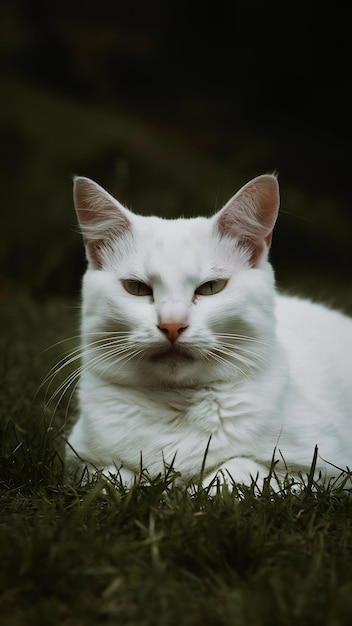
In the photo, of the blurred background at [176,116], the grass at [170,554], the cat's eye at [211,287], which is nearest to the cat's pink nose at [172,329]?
the cat's eye at [211,287]

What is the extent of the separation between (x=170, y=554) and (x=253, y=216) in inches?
43.7

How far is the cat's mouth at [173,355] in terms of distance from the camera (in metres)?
2.09

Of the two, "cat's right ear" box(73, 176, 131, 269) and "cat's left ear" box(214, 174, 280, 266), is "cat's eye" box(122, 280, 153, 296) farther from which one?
"cat's left ear" box(214, 174, 280, 266)

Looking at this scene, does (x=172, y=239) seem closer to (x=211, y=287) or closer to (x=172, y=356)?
(x=211, y=287)

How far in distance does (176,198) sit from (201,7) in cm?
209

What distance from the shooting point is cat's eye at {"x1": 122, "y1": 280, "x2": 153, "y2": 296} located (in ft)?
7.29

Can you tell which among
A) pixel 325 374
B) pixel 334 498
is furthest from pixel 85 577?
pixel 325 374

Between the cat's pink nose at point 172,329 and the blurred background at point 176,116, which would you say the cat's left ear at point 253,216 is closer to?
the cat's pink nose at point 172,329

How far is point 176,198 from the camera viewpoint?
6.55m

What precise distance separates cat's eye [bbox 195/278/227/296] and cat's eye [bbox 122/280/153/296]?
152 millimetres

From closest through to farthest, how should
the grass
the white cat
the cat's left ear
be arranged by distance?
the grass, the white cat, the cat's left ear

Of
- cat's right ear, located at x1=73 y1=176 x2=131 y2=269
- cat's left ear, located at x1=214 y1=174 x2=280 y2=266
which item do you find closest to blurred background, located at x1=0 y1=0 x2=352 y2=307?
cat's right ear, located at x1=73 y1=176 x2=131 y2=269

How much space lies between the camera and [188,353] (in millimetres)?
2102

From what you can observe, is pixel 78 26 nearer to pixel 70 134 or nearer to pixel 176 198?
pixel 70 134
